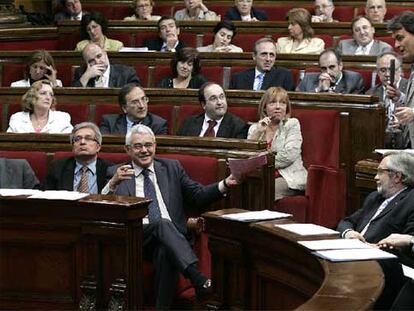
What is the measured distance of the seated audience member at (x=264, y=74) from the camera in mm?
5215

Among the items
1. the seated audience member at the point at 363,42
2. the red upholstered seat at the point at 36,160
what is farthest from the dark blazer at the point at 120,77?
the red upholstered seat at the point at 36,160

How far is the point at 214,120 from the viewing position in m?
4.64

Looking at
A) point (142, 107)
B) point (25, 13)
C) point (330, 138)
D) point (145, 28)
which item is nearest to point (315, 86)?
point (330, 138)

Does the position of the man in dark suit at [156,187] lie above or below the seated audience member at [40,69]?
below

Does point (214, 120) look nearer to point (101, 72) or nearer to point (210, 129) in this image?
point (210, 129)

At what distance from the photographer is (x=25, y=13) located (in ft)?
23.1

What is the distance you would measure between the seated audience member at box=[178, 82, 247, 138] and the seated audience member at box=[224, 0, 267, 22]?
1.88m

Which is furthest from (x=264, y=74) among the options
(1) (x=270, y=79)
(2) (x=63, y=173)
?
(2) (x=63, y=173)

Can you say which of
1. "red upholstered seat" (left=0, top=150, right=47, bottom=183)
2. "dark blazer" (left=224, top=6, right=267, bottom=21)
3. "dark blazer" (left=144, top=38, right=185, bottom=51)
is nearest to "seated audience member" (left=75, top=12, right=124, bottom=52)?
"dark blazer" (left=144, top=38, right=185, bottom=51)

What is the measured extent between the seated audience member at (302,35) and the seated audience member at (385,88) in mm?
798

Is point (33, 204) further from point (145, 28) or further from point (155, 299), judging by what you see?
point (145, 28)

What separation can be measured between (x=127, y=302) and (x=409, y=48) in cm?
123

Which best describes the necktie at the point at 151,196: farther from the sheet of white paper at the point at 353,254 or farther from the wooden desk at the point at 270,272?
the sheet of white paper at the point at 353,254

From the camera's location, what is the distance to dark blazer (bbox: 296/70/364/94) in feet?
16.6
